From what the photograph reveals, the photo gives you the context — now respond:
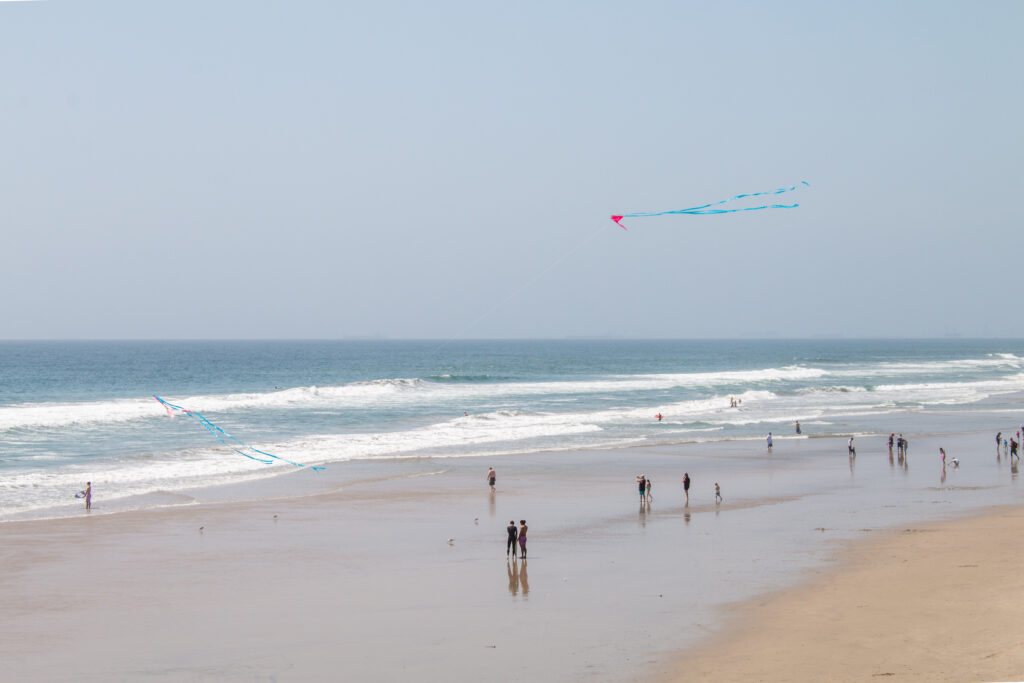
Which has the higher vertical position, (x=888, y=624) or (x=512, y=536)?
(x=512, y=536)

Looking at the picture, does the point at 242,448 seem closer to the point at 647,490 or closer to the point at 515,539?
the point at 647,490

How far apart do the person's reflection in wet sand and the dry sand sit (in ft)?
10.2

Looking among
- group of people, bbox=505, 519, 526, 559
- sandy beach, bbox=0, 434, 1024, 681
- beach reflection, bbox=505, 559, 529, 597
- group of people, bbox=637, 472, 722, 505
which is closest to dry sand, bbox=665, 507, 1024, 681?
sandy beach, bbox=0, 434, 1024, 681

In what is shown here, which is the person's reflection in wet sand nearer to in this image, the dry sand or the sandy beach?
the sandy beach

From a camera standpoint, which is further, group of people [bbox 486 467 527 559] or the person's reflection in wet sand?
group of people [bbox 486 467 527 559]

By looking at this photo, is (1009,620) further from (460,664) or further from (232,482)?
(232,482)

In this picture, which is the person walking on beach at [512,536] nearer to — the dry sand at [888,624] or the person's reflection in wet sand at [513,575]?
the person's reflection in wet sand at [513,575]

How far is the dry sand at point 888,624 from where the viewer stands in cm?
970

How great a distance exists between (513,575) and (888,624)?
5.37 m

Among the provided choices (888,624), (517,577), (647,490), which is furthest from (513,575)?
(647,490)

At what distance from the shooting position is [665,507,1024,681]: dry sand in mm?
9703

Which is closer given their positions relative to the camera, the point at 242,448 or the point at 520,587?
the point at 520,587

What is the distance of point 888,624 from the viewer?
11289mm

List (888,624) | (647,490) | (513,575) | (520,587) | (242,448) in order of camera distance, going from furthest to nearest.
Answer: (242,448), (647,490), (513,575), (520,587), (888,624)
